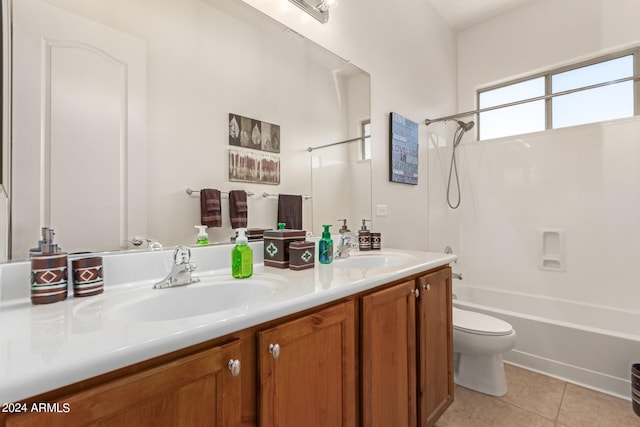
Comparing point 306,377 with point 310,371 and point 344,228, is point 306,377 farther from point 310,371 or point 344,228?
point 344,228

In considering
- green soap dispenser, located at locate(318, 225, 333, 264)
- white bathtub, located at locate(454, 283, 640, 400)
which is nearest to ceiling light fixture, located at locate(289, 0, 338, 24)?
green soap dispenser, located at locate(318, 225, 333, 264)

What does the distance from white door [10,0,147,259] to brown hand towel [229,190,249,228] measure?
0.33m

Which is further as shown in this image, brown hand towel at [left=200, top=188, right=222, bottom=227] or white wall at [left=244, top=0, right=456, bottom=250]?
white wall at [left=244, top=0, right=456, bottom=250]

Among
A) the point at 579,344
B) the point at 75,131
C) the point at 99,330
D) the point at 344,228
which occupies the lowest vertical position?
the point at 579,344

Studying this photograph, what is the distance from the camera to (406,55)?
7.76ft

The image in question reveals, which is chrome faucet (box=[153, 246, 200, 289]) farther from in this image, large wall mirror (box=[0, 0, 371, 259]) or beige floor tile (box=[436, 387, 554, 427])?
beige floor tile (box=[436, 387, 554, 427])

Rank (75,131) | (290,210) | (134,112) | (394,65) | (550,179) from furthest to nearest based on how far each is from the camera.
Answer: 1. (550,179)
2. (394,65)
3. (290,210)
4. (134,112)
5. (75,131)

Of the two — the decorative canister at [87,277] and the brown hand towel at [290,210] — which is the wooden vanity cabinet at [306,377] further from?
the brown hand towel at [290,210]

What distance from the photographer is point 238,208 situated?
4.26 ft

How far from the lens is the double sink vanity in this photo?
47 cm

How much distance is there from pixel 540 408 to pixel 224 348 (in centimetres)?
197

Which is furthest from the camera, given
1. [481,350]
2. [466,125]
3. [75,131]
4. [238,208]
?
[466,125]

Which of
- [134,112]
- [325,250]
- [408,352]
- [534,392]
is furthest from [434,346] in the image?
[134,112]

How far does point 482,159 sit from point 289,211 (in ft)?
7.63
